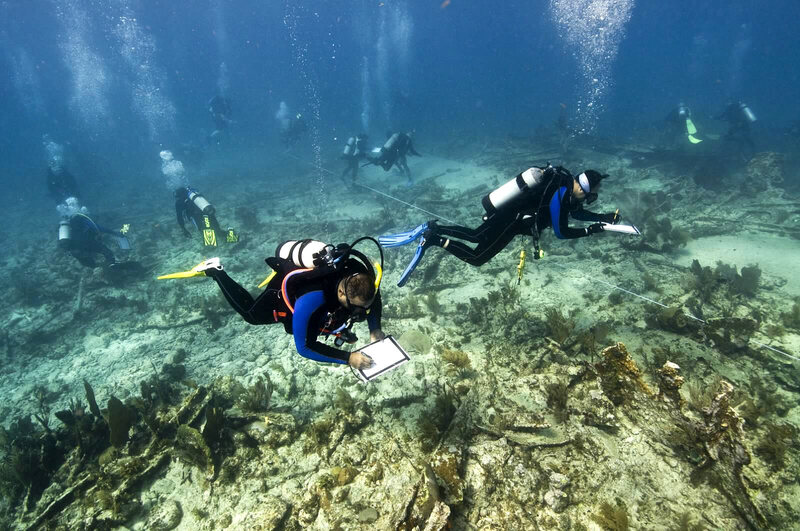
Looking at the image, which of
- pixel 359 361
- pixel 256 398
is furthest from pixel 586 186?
pixel 256 398

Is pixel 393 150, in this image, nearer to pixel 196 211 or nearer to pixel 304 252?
pixel 196 211

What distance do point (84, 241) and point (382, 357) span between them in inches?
518

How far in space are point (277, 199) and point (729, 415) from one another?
19.3 m

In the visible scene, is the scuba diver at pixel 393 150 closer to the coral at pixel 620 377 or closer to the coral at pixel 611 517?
the coral at pixel 620 377

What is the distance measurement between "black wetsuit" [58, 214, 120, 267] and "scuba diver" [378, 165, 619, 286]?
11522mm

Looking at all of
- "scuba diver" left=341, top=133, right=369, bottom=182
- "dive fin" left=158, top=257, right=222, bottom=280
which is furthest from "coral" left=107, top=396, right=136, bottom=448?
"scuba diver" left=341, top=133, right=369, bottom=182

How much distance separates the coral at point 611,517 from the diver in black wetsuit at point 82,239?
14.1 meters

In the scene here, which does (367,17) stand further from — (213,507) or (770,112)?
(213,507)

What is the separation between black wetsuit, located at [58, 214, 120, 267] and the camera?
11.0m

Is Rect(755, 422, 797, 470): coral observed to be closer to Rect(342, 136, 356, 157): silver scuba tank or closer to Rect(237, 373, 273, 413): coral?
Rect(237, 373, 273, 413): coral

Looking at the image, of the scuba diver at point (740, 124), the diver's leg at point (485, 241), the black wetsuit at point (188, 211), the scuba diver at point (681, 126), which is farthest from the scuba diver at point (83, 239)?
the scuba diver at point (740, 124)

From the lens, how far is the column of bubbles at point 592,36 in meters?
71.6

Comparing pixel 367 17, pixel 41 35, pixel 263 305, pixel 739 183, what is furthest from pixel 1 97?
pixel 739 183

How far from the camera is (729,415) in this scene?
10.9 feet
